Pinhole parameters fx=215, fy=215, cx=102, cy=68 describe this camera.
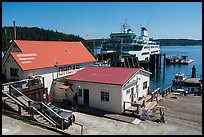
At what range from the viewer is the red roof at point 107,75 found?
64.3 ft

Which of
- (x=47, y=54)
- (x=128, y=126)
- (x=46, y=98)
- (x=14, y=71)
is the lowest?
(x=128, y=126)

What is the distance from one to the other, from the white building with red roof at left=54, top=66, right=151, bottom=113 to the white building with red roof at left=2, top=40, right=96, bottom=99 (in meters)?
2.03

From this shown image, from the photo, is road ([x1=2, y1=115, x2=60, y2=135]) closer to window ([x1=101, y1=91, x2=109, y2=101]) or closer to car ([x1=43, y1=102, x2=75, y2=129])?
car ([x1=43, y1=102, x2=75, y2=129])

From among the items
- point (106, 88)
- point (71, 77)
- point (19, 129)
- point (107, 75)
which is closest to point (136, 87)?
point (107, 75)

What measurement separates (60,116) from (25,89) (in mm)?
5680

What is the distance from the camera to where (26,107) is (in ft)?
55.7

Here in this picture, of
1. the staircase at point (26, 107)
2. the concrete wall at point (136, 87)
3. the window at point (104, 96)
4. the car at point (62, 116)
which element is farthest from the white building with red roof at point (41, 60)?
the concrete wall at point (136, 87)

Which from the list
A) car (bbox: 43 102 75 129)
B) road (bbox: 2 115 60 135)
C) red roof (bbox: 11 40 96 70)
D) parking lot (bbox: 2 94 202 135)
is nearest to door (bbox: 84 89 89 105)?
parking lot (bbox: 2 94 202 135)

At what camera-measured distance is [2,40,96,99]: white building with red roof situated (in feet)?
69.2

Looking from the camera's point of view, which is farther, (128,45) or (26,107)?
(128,45)

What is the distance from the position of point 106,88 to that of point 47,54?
30.0 ft

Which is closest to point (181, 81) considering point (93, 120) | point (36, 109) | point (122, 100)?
point (122, 100)

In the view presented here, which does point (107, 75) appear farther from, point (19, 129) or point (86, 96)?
point (19, 129)

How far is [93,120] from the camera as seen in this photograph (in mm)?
17312
